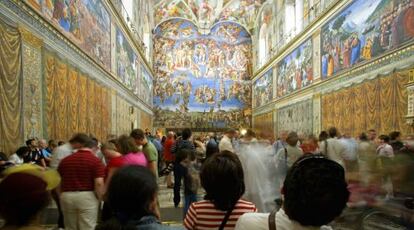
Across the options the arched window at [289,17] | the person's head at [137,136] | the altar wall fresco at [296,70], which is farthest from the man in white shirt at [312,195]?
the arched window at [289,17]

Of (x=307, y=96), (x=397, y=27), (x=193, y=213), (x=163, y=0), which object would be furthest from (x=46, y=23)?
(x=163, y=0)

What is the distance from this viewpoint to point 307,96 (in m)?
20.5

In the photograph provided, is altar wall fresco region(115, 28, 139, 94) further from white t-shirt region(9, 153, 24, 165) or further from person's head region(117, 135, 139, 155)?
person's head region(117, 135, 139, 155)

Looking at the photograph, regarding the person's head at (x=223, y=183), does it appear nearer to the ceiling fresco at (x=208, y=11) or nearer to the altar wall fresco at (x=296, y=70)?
the altar wall fresco at (x=296, y=70)

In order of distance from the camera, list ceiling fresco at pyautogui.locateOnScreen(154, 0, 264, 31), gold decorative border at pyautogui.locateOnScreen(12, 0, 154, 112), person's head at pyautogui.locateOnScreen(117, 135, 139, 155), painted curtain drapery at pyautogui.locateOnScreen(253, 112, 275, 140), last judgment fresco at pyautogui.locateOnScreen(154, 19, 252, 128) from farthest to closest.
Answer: last judgment fresco at pyautogui.locateOnScreen(154, 19, 252, 128) → ceiling fresco at pyautogui.locateOnScreen(154, 0, 264, 31) → painted curtain drapery at pyautogui.locateOnScreen(253, 112, 275, 140) → gold decorative border at pyautogui.locateOnScreen(12, 0, 154, 112) → person's head at pyautogui.locateOnScreen(117, 135, 139, 155)

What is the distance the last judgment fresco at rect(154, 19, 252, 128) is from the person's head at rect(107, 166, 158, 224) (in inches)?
1344

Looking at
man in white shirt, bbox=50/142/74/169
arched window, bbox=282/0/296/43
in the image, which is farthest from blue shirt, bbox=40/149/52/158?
arched window, bbox=282/0/296/43

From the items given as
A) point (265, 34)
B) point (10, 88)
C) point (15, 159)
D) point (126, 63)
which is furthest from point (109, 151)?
point (265, 34)

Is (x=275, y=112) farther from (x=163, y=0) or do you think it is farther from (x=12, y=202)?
(x=12, y=202)

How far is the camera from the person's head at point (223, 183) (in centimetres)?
243

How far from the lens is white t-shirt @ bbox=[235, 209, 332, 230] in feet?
6.07

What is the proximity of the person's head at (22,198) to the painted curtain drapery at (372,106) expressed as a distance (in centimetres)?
1106

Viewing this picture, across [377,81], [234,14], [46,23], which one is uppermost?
[234,14]

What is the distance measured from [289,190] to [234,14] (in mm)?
36010
